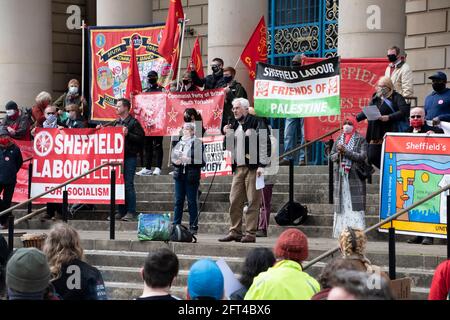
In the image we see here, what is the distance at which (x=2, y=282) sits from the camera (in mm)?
9250

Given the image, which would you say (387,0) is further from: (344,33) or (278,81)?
(278,81)

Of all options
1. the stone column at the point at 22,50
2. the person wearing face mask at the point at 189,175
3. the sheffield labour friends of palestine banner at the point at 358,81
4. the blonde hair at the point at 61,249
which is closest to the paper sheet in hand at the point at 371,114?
the sheffield labour friends of palestine banner at the point at 358,81

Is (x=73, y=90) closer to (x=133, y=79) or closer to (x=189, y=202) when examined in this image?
(x=133, y=79)

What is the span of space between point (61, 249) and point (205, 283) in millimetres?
1866

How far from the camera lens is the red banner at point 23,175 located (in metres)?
19.3

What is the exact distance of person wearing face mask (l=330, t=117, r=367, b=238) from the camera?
1487cm

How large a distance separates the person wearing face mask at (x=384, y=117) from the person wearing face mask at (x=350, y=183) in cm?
51

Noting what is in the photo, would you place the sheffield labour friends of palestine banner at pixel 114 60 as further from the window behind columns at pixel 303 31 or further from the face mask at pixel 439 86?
the face mask at pixel 439 86

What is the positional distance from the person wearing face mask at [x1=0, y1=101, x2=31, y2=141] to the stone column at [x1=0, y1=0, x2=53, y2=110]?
4.33m

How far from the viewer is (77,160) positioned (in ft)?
58.7

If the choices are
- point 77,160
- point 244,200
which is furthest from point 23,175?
point 244,200

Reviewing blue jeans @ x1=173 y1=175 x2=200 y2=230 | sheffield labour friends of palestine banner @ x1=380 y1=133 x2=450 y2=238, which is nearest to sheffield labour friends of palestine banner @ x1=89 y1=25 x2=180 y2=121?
blue jeans @ x1=173 y1=175 x2=200 y2=230
